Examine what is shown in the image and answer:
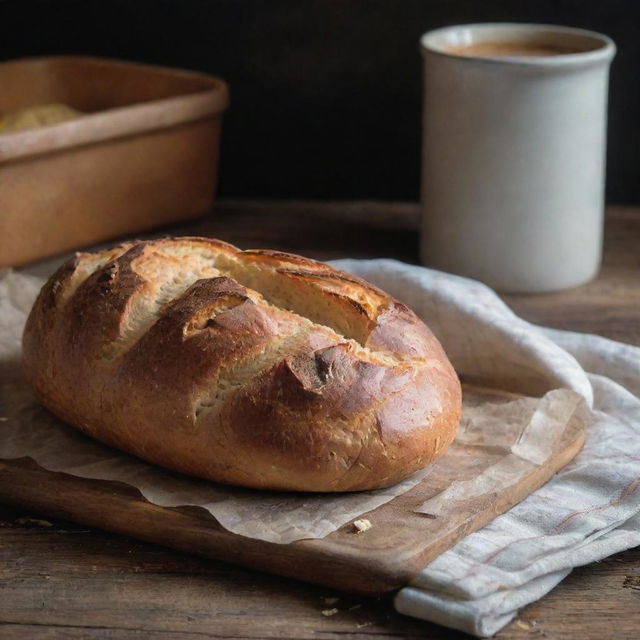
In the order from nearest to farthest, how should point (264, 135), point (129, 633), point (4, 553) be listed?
point (129, 633) < point (4, 553) < point (264, 135)

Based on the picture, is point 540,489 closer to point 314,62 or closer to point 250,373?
point 250,373

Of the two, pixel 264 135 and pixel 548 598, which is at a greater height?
pixel 264 135

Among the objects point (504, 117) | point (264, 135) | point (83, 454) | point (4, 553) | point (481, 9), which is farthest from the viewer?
point (264, 135)

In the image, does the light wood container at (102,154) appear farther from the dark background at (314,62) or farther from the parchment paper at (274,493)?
the parchment paper at (274,493)

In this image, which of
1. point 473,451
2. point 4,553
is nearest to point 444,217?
point 473,451

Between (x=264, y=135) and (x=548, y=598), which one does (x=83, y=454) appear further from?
(x=264, y=135)

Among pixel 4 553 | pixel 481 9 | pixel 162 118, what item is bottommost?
pixel 4 553
